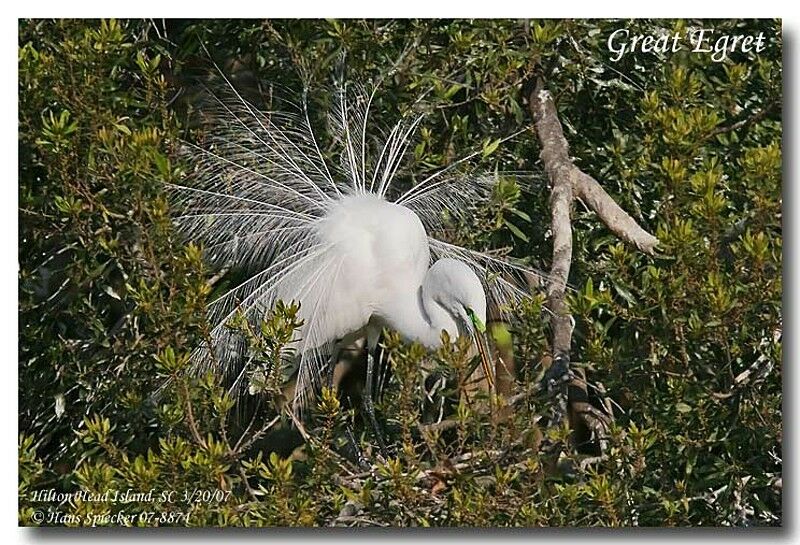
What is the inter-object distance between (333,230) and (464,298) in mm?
318

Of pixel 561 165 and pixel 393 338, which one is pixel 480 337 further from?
pixel 561 165

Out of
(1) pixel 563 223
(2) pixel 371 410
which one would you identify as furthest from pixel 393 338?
(1) pixel 563 223

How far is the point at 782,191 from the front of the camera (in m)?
2.58

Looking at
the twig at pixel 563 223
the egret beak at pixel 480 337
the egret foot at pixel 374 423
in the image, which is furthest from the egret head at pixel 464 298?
the egret foot at pixel 374 423

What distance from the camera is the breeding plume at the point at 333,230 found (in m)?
2.62

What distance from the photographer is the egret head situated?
103 inches

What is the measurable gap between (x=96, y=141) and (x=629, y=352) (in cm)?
119

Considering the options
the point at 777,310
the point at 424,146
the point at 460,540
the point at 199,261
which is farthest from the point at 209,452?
the point at 777,310

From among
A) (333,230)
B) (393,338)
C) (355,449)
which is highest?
(333,230)

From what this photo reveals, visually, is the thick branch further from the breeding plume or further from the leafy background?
the breeding plume

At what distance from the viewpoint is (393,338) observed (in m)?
2.64

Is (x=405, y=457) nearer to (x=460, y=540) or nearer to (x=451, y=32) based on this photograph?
(x=460, y=540)

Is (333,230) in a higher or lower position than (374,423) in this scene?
→ higher

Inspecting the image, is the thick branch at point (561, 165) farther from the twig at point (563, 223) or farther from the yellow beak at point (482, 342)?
the yellow beak at point (482, 342)
